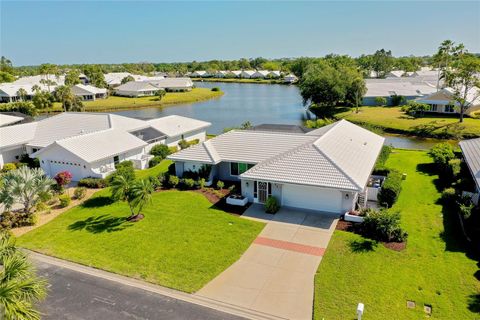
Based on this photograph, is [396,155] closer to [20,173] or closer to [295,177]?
[295,177]

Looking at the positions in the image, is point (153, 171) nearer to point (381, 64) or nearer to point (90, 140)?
point (90, 140)

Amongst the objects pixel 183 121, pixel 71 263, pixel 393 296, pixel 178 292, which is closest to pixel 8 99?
pixel 183 121

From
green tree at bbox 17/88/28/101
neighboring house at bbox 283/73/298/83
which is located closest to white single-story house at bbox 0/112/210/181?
green tree at bbox 17/88/28/101

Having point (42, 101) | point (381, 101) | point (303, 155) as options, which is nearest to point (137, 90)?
point (42, 101)

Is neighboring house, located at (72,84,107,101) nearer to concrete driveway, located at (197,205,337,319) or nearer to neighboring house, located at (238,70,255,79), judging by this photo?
concrete driveway, located at (197,205,337,319)

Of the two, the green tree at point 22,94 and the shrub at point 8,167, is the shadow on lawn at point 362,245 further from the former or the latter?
the green tree at point 22,94

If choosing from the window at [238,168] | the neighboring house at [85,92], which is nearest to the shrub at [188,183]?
the window at [238,168]
